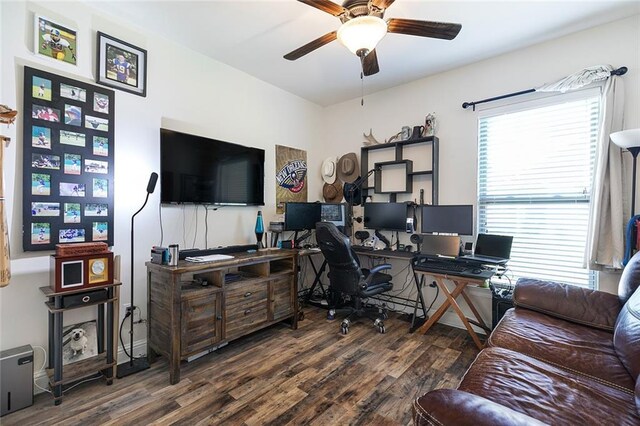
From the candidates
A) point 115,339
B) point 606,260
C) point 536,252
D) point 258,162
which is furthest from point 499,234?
point 115,339

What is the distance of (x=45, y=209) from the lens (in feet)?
6.41

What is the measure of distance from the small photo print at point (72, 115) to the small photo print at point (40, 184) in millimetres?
419

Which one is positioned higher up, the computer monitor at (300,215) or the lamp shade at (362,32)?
the lamp shade at (362,32)

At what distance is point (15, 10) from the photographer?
1850 mm

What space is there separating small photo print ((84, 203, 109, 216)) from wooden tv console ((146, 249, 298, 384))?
0.53m

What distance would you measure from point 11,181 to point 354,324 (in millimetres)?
3058

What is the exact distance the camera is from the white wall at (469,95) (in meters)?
2.29

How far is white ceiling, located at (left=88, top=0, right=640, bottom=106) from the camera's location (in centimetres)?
214

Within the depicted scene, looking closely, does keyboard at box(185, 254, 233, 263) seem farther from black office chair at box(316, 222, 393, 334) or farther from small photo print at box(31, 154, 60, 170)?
small photo print at box(31, 154, 60, 170)

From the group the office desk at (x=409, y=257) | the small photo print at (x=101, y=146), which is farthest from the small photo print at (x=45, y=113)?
the office desk at (x=409, y=257)

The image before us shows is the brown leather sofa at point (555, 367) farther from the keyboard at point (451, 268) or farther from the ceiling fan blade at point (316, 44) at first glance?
the ceiling fan blade at point (316, 44)

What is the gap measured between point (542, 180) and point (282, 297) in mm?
2712

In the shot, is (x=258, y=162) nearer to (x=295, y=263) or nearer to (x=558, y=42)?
(x=295, y=263)

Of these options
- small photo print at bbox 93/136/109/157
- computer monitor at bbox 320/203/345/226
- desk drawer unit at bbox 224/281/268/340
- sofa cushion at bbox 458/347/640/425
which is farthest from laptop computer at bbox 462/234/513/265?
small photo print at bbox 93/136/109/157
